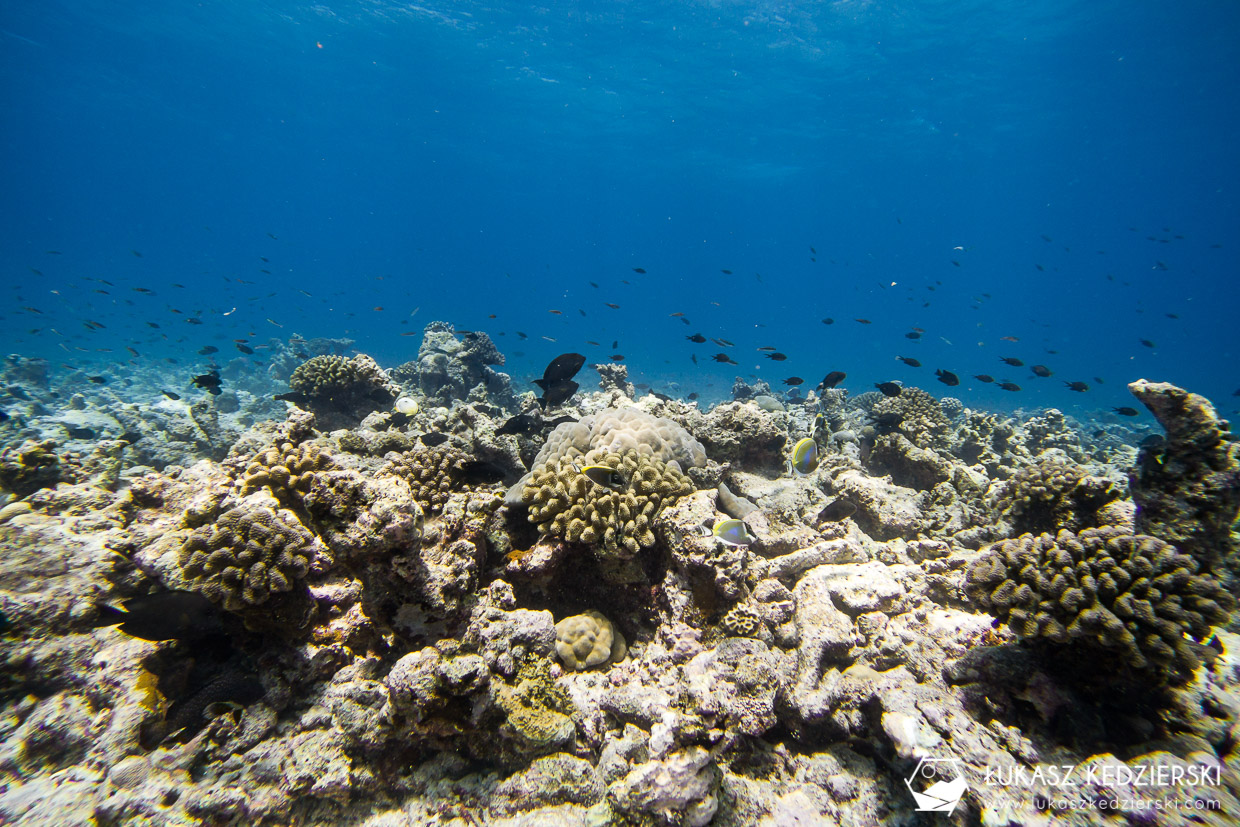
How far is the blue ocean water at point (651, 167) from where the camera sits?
115ft

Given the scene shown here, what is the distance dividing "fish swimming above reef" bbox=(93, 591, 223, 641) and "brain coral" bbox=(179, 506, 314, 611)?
0.26 m

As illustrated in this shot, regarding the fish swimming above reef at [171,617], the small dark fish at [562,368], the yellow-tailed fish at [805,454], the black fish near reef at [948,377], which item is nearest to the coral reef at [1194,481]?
the yellow-tailed fish at [805,454]

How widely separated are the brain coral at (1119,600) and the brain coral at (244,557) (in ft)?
16.5

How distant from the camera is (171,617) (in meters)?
3.09

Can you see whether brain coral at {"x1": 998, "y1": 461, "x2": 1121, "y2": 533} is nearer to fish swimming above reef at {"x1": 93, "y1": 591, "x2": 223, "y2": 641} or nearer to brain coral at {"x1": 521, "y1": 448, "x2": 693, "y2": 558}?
brain coral at {"x1": 521, "y1": 448, "x2": 693, "y2": 558}

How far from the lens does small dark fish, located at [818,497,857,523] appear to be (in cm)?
623

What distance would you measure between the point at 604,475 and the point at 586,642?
1.43 m

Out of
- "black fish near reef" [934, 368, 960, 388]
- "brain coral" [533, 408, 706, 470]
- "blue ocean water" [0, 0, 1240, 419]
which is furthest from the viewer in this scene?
"blue ocean water" [0, 0, 1240, 419]

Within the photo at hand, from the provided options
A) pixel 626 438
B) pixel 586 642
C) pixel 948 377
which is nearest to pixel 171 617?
pixel 586 642

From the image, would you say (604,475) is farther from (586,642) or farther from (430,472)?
(430,472)

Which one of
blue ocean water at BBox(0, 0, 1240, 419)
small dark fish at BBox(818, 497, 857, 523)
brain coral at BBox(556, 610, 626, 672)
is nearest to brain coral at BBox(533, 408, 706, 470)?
brain coral at BBox(556, 610, 626, 672)

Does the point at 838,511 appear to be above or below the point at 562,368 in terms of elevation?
below

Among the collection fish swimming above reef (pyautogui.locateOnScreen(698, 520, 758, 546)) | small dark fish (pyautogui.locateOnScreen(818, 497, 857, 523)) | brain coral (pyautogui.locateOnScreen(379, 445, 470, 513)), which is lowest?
fish swimming above reef (pyautogui.locateOnScreen(698, 520, 758, 546))

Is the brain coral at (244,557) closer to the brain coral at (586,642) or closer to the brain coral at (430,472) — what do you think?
the brain coral at (430,472)
